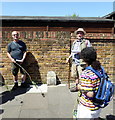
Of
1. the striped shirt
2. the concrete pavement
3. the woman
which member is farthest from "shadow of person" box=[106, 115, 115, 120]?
the striped shirt

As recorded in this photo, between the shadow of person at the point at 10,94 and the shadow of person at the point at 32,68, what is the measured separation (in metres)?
0.58

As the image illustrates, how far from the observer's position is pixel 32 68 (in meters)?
5.16

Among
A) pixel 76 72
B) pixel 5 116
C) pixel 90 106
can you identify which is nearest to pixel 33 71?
pixel 76 72

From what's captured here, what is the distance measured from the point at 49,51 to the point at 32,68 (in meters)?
0.84

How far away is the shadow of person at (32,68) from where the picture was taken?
201 inches

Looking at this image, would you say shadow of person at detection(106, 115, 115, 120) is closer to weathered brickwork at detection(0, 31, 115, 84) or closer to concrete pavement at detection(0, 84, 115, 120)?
concrete pavement at detection(0, 84, 115, 120)

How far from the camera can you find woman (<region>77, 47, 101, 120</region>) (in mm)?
1884

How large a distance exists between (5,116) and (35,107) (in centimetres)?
69

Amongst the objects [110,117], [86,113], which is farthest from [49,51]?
[86,113]

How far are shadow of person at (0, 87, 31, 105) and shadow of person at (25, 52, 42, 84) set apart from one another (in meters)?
0.58

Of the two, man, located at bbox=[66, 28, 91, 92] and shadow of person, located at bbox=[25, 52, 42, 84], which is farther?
shadow of person, located at bbox=[25, 52, 42, 84]

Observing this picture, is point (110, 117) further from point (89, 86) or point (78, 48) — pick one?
point (78, 48)

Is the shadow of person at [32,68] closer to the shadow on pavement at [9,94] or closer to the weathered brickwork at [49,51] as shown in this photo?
the weathered brickwork at [49,51]

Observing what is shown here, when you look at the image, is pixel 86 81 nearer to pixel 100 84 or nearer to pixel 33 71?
pixel 100 84
